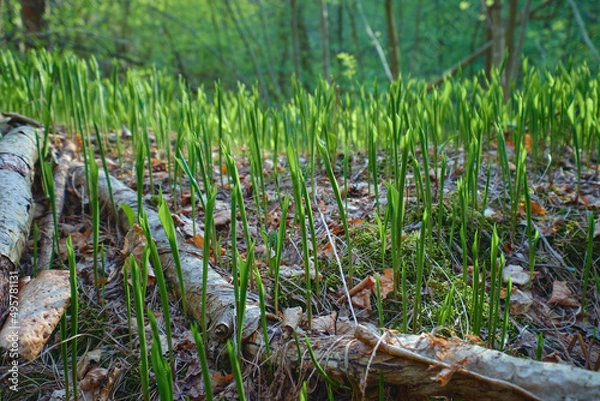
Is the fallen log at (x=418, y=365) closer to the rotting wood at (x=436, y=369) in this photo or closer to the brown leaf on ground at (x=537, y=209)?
the rotting wood at (x=436, y=369)

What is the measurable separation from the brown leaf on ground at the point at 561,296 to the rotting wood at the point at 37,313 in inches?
58.5

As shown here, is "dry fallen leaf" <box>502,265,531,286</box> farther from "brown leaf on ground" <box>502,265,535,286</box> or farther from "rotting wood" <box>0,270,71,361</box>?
"rotting wood" <box>0,270,71,361</box>

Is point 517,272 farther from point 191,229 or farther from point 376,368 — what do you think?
point 191,229

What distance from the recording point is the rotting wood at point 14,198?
50.9 inches

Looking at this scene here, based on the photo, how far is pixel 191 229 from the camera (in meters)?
1.75

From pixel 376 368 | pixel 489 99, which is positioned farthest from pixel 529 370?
pixel 489 99

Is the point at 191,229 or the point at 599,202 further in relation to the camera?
the point at 599,202

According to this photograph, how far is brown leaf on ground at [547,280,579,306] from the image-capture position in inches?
58.7

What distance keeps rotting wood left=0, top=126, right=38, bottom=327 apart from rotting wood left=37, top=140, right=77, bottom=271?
103 mm

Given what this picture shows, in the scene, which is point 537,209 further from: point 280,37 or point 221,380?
point 280,37

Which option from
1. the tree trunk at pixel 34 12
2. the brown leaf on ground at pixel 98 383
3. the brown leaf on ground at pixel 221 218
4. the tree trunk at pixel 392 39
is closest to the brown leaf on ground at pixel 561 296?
the brown leaf on ground at pixel 221 218

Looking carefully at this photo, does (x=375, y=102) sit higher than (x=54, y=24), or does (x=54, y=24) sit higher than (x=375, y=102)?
(x=54, y=24)

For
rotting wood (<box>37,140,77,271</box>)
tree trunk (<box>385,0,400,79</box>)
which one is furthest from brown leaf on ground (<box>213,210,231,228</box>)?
tree trunk (<box>385,0,400,79</box>)

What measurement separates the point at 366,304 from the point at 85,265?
3.36 feet
